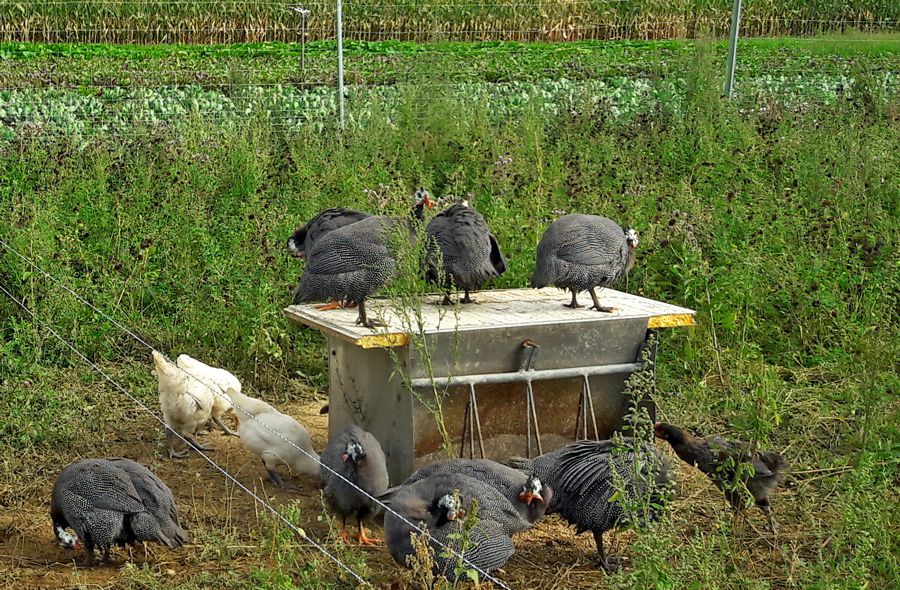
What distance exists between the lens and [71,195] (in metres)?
9.59

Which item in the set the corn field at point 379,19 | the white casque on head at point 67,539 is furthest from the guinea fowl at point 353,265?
the corn field at point 379,19

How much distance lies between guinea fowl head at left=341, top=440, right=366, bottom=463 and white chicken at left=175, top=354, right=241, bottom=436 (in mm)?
1589

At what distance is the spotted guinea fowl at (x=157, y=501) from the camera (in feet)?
18.6

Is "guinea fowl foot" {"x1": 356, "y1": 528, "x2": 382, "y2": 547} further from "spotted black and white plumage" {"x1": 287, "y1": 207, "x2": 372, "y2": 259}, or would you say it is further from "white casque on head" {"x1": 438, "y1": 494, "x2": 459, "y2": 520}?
"spotted black and white plumage" {"x1": 287, "y1": 207, "x2": 372, "y2": 259}

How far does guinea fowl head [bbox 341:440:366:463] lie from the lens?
592cm

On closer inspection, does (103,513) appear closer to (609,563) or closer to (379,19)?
(609,563)

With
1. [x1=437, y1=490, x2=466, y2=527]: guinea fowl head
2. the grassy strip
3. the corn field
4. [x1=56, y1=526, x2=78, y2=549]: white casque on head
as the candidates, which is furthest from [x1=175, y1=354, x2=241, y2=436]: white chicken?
the corn field

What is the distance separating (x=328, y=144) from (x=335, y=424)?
4625mm

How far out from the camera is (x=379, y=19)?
25.6m

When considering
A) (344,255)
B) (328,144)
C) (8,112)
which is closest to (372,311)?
(344,255)

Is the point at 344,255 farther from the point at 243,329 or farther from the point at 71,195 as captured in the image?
the point at 71,195

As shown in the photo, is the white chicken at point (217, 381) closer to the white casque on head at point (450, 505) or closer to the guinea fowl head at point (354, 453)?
the guinea fowl head at point (354, 453)

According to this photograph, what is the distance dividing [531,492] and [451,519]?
492mm

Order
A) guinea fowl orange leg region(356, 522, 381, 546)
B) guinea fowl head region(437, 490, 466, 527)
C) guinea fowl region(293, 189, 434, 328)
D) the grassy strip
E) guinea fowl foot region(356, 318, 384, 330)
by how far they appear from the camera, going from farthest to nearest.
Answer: the grassy strip, guinea fowl region(293, 189, 434, 328), guinea fowl foot region(356, 318, 384, 330), guinea fowl orange leg region(356, 522, 381, 546), guinea fowl head region(437, 490, 466, 527)
